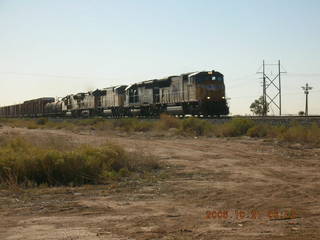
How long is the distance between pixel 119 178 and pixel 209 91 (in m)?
25.0

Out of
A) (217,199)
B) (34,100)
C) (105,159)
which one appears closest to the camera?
(217,199)

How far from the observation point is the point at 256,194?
8.54 metres

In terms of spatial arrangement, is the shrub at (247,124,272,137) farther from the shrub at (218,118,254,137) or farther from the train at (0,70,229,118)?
the train at (0,70,229,118)

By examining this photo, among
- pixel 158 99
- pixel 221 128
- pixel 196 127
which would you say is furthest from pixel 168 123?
pixel 158 99

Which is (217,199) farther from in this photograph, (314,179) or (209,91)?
(209,91)

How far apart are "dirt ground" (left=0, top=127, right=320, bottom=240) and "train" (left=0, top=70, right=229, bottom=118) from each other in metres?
23.0

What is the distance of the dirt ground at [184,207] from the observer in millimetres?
6066

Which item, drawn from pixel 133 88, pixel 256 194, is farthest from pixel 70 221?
pixel 133 88

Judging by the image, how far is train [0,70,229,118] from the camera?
117 feet

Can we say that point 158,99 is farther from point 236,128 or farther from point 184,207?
point 184,207
